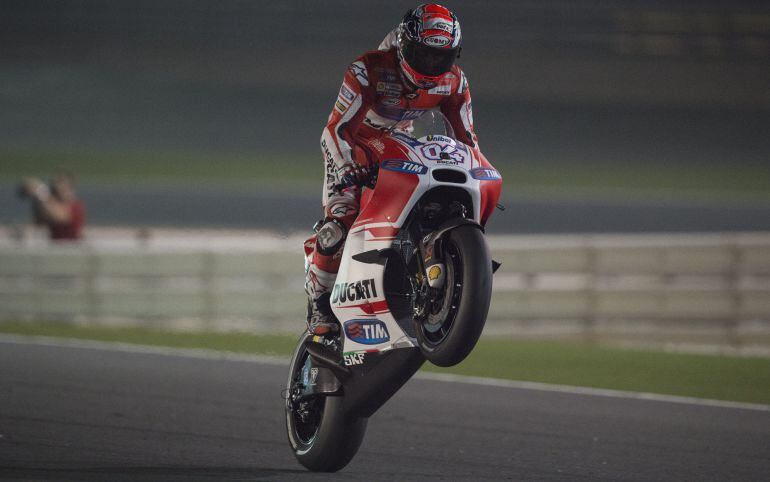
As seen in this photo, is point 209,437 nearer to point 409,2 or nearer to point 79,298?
point 79,298

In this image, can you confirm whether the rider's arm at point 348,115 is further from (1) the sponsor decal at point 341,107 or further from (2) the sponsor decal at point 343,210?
(2) the sponsor decal at point 343,210

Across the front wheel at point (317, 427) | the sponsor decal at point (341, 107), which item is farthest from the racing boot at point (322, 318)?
the sponsor decal at point (341, 107)

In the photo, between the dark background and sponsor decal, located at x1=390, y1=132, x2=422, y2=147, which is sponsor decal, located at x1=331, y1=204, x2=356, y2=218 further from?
the dark background

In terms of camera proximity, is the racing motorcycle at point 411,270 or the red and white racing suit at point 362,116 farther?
the red and white racing suit at point 362,116

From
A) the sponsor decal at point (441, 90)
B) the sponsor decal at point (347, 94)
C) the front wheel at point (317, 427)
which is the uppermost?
the sponsor decal at point (441, 90)

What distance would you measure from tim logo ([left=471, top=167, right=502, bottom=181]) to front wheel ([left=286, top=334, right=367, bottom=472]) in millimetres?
1274

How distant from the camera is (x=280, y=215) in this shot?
71.7 ft

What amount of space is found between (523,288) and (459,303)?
23.1ft

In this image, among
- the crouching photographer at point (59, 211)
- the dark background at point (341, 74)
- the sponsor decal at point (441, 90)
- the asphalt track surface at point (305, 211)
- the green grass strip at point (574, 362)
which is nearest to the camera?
the sponsor decal at point (441, 90)

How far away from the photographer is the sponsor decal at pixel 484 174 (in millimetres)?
4715

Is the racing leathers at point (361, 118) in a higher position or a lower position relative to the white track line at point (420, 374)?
higher

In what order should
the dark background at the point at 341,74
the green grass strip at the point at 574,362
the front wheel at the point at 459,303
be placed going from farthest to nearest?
the dark background at the point at 341,74 → the green grass strip at the point at 574,362 → the front wheel at the point at 459,303

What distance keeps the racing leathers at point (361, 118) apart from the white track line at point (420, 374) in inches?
131

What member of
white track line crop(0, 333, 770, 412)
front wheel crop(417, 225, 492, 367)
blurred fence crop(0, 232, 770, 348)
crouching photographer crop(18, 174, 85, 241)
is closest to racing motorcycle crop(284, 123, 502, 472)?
front wheel crop(417, 225, 492, 367)
